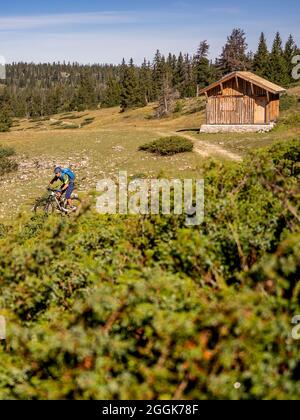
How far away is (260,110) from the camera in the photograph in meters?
39.2

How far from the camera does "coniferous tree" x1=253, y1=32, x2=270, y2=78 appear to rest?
7512 centimetres

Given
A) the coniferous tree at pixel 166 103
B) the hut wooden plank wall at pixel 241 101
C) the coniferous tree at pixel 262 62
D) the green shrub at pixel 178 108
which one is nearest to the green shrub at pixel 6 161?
the hut wooden plank wall at pixel 241 101

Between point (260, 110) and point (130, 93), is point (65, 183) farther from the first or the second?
point (130, 93)

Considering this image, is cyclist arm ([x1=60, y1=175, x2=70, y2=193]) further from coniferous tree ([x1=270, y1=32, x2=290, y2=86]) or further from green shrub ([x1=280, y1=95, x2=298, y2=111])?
coniferous tree ([x1=270, y1=32, x2=290, y2=86])

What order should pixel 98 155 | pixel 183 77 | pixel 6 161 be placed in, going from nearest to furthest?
pixel 98 155, pixel 6 161, pixel 183 77

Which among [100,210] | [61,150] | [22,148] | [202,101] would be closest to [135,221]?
[100,210]

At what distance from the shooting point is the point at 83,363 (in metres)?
4.05

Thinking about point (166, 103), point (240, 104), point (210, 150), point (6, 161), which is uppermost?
point (166, 103)

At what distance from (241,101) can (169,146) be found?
1105cm

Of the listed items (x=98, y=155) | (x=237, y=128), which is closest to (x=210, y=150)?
(x=98, y=155)

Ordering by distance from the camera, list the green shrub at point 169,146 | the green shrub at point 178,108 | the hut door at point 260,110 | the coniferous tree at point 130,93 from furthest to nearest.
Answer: the coniferous tree at point 130,93, the green shrub at point 178,108, the hut door at point 260,110, the green shrub at point 169,146

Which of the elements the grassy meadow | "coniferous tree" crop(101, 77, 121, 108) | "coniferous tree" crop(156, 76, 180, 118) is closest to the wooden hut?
the grassy meadow

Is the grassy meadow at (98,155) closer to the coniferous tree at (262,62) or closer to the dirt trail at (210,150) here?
the dirt trail at (210,150)

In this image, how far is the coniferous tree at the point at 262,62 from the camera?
246 ft
